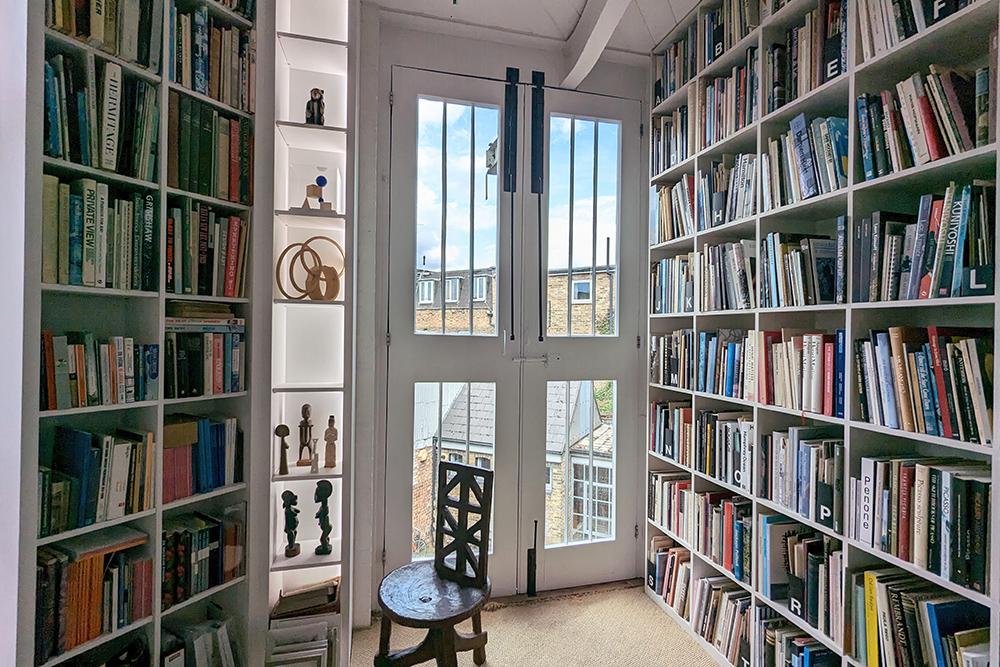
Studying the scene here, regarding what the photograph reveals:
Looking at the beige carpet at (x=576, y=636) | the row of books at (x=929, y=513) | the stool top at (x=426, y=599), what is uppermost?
the row of books at (x=929, y=513)

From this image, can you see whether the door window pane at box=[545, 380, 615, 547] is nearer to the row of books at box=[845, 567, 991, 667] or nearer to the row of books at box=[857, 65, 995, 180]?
the row of books at box=[845, 567, 991, 667]

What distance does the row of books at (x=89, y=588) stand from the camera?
1349 mm

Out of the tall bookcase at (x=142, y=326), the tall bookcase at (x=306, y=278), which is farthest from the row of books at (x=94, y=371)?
the tall bookcase at (x=306, y=278)

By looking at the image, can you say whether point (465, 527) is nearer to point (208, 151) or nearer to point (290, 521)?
point (290, 521)

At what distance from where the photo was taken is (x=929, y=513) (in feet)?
4.39

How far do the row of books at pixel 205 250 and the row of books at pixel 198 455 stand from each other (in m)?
0.44

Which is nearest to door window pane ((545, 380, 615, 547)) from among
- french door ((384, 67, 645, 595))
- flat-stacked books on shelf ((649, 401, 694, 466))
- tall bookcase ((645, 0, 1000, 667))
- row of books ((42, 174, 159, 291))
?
french door ((384, 67, 645, 595))

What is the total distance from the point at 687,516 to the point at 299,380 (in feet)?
6.00

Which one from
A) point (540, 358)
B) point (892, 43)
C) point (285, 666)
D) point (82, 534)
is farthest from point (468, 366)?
point (892, 43)

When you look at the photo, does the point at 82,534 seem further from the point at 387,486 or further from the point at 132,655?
the point at 387,486

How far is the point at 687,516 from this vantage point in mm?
2387

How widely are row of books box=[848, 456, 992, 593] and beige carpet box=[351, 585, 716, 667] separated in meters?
1.06

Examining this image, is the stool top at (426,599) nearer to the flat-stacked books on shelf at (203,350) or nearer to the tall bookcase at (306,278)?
the tall bookcase at (306,278)

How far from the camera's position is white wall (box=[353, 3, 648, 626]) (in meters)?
2.34
